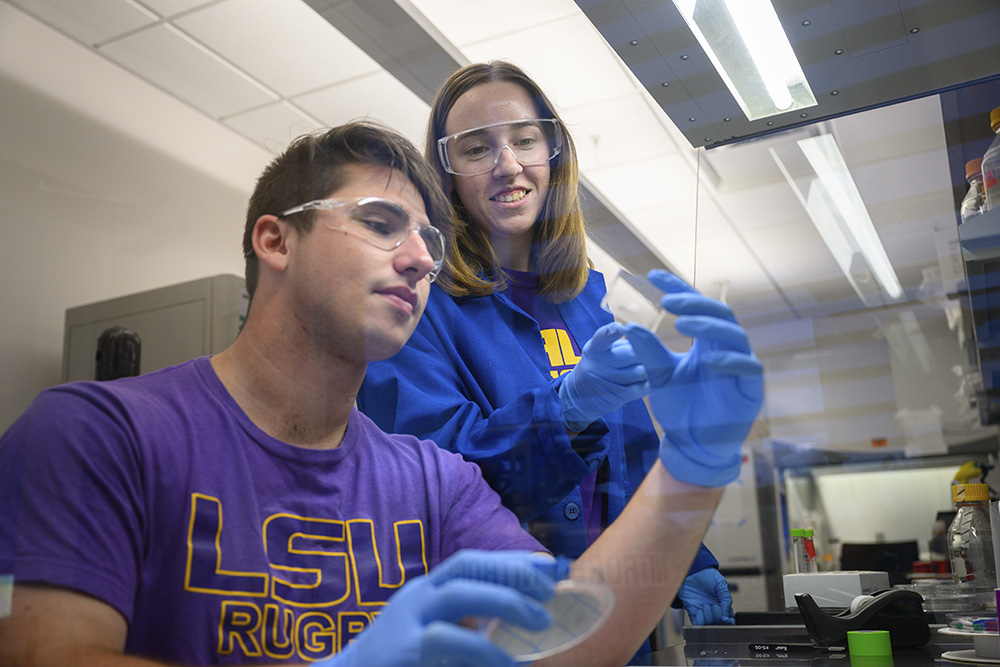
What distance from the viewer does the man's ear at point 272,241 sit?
82cm

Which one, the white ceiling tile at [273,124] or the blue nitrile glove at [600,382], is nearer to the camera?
the blue nitrile glove at [600,382]

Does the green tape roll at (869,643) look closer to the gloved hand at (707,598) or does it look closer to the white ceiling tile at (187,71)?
the gloved hand at (707,598)

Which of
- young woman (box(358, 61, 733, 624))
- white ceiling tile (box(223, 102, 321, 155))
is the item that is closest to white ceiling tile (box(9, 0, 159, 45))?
white ceiling tile (box(223, 102, 321, 155))

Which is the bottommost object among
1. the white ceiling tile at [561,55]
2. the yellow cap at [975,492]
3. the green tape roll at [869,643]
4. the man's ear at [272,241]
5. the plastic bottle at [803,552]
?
the green tape roll at [869,643]

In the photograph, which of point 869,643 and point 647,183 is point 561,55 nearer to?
point 647,183

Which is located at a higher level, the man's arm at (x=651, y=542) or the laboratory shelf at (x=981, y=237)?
the laboratory shelf at (x=981, y=237)

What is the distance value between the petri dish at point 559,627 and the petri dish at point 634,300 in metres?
0.28

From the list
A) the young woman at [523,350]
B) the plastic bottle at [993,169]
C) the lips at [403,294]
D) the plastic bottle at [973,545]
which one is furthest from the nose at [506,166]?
the plastic bottle at [973,545]

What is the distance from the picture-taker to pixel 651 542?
0.72m

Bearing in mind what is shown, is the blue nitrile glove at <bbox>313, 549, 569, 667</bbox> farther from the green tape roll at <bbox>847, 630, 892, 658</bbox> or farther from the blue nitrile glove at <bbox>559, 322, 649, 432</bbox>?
the green tape roll at <bbox>847, 630, 892, 658</bbox>

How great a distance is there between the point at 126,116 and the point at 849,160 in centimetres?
113

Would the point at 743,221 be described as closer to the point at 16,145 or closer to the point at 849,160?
the point at 849,160

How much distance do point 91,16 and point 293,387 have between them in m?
0.68

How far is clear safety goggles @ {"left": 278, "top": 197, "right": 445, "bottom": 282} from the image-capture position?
2.58 feet
